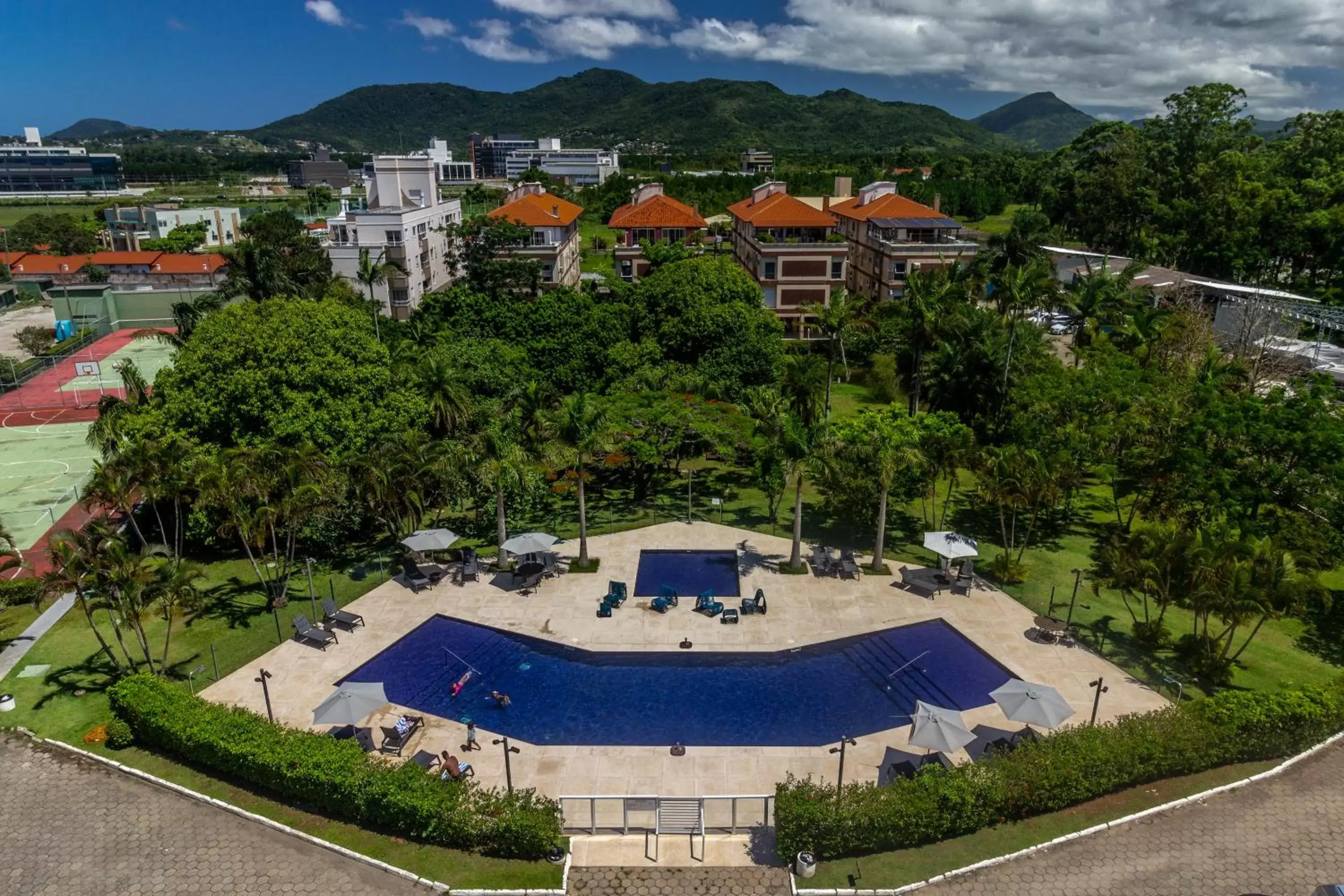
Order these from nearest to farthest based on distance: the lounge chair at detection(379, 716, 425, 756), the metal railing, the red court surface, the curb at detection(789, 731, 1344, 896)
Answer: the curb at detection(789, 731, 1344, 896)
the metal railing
the lounge chair at detection(379, 716, 425, 756)
the red court surface

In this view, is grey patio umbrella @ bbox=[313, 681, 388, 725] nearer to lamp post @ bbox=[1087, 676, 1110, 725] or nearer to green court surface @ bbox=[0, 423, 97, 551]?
lamp post @ bbox=[1087, 676, 1110, 725]

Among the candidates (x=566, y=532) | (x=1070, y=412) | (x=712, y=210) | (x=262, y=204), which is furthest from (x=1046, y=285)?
(x=262, y=204)

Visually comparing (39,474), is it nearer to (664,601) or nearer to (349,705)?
(349,705)

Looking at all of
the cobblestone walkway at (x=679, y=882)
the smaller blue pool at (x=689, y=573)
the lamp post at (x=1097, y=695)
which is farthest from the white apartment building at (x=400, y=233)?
the lamp post at (x=1097, y=695)

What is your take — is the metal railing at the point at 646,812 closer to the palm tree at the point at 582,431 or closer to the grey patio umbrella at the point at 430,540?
the palm tree at the point at 582,431

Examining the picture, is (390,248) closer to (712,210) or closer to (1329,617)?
(1329,617)

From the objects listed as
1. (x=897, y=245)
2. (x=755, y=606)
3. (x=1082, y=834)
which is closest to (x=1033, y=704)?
(x=1082, y=834)

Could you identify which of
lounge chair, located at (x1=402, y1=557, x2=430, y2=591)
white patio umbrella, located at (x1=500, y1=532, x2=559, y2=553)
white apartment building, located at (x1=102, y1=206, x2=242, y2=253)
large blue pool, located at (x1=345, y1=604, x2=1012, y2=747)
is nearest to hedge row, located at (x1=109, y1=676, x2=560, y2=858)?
large blue pool, located at (x1=345, y1=604, x2=1012, y2=747)
